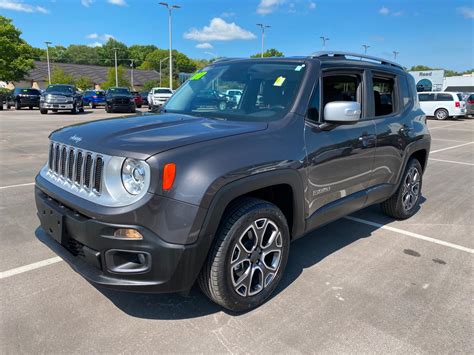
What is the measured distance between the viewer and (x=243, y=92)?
3.61 metres

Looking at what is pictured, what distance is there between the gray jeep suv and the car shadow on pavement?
1.00 ft

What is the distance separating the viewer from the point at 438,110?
26.0 metres

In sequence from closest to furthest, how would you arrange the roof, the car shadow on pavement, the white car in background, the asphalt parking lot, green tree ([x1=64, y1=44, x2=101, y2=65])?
the asphalt parking lot, the car shadow on pavement, the white car in background, the roof, green tree ([x1=64, y1=44, x2=101, y2=65])

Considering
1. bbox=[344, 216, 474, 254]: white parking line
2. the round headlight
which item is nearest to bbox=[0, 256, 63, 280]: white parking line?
the round headlight

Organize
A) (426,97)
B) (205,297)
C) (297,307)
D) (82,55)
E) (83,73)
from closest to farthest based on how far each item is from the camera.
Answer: (297,307) → (205,297) → (426,97) → (83,73) → (82,55)

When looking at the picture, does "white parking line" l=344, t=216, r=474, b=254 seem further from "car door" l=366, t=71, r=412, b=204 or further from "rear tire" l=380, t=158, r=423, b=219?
"car door" l=366, t=71, r=412, b=204

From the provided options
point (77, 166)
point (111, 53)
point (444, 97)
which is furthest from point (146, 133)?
point (111, 53)

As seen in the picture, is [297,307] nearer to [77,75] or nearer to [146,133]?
[146,133]

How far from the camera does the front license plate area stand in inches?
105

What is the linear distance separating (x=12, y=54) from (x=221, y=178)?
49409mm

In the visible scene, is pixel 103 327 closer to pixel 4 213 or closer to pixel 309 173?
pixel 309 173

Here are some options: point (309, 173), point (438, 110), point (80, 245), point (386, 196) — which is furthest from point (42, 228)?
point (438, 110)

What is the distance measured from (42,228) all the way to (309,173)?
216 centimetres

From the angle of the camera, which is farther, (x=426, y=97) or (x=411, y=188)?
(x=426, y=97)
